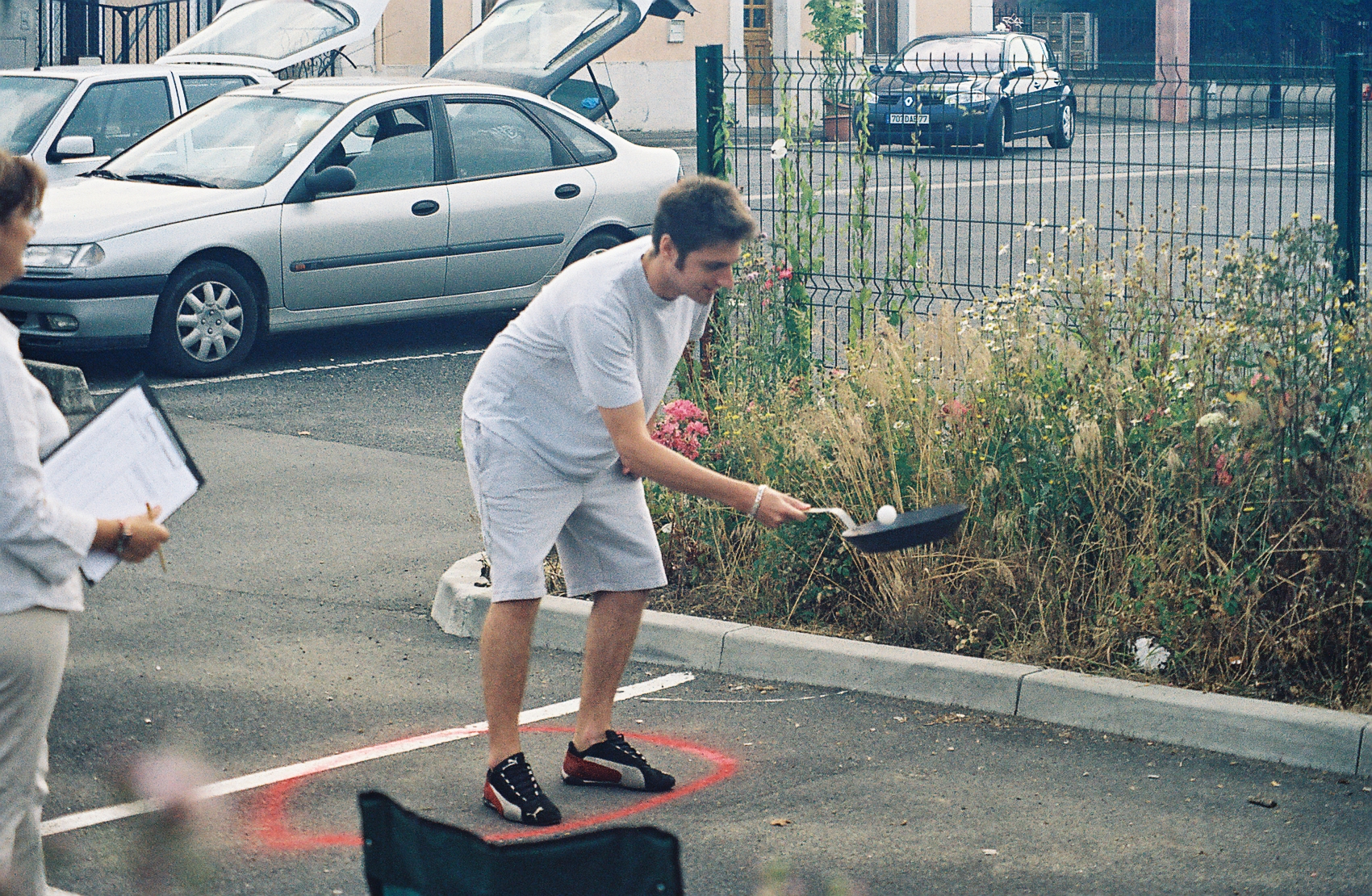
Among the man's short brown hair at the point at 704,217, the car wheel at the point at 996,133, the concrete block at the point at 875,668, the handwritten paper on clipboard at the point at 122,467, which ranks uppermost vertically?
the car wheel at the point at 996,133

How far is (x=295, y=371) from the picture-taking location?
11375 mm

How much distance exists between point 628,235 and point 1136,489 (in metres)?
6.95

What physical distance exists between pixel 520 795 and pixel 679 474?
90 centimetres

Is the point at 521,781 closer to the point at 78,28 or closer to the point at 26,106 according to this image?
the point at 26,106

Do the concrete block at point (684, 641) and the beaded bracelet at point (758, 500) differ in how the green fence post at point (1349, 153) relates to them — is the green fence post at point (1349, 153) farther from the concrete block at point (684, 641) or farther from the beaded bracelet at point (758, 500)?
the beaded bracelet at point (758, 500)

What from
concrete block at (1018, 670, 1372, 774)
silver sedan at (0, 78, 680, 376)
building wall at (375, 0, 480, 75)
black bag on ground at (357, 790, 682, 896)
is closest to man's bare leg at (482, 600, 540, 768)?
concrete block at (1018, 670, 1372, 774)

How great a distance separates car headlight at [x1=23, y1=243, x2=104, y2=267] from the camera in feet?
33.7

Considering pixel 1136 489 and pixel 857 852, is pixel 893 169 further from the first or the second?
pixel 857 852

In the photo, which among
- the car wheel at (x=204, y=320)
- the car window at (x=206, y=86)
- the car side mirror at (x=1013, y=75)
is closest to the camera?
the car side mirror at (x=1013, y=75)

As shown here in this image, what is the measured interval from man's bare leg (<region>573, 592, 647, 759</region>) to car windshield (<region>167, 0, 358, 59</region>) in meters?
10.2

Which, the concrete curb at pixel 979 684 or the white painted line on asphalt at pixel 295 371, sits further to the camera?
the white painted line on asphalt at pixel 295 371

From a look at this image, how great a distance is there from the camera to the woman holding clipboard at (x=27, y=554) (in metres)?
2.96

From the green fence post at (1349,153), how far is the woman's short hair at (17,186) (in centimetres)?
503

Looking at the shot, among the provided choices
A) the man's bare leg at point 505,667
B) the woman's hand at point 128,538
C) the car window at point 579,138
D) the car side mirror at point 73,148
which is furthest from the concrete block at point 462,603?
the car side mirror at point 73,148
